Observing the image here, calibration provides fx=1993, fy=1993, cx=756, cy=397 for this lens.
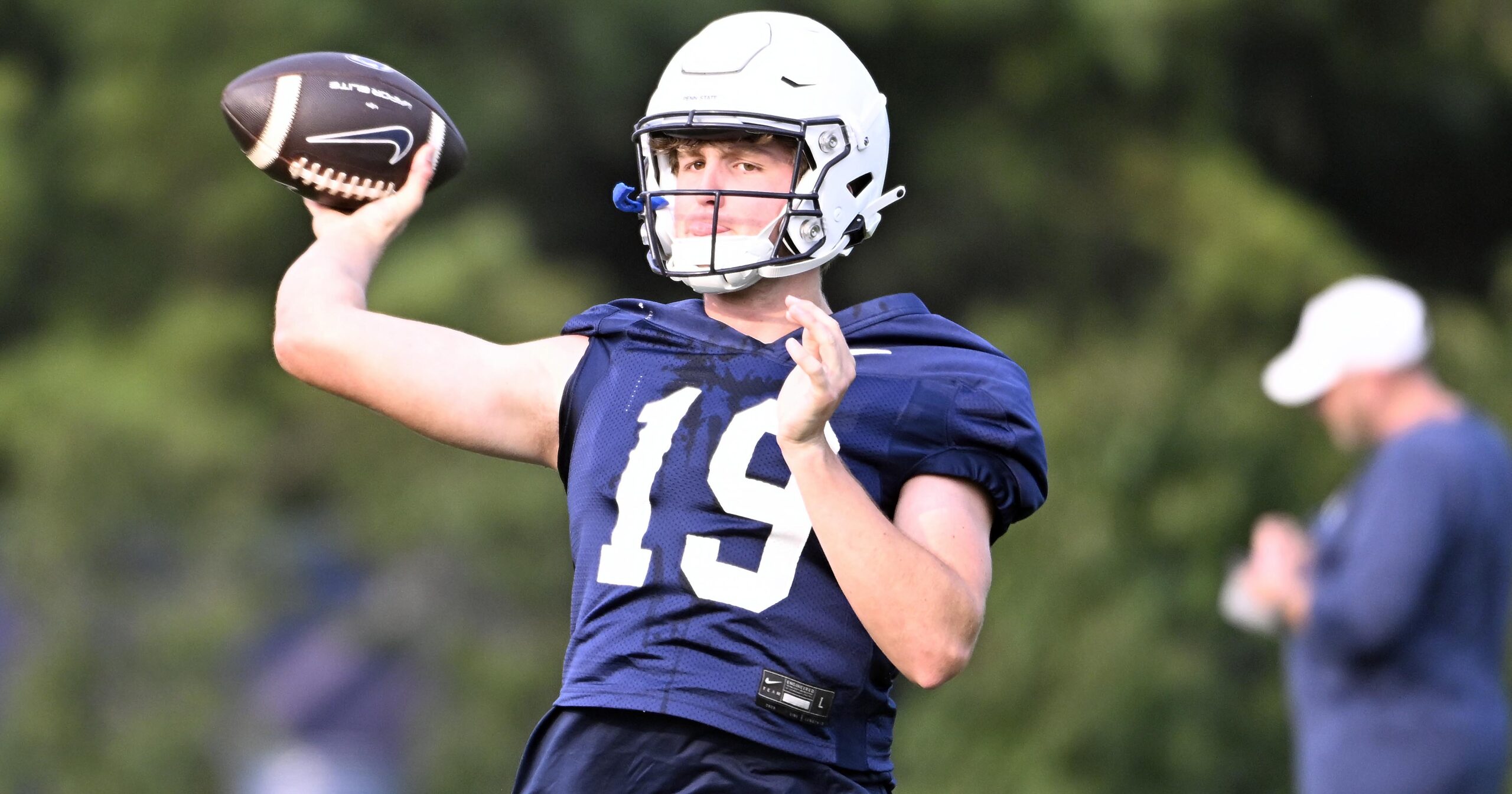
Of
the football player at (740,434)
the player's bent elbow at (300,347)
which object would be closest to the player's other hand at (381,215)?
the football player at (740,434)

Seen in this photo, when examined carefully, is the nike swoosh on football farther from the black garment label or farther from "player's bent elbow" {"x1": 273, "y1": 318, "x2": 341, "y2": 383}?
the black garment label

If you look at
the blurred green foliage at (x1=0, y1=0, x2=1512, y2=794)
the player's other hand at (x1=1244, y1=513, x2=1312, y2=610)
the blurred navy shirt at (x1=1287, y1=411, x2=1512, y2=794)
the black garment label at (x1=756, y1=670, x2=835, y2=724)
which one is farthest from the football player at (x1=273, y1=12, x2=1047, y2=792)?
the blurred green foliage at (x1=0, y1=0, x2=1512, y2=794)

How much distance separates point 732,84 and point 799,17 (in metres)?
0.23

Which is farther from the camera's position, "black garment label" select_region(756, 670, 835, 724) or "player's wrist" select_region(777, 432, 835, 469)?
"black garment label" select_region(756, 670, 835, 724)

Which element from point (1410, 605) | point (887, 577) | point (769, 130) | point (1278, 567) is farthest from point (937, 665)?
point (1278, 567)

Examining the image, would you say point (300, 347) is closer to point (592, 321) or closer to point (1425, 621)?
point (592, 321)

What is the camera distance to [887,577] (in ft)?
6.79

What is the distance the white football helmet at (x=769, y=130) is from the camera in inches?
93.0

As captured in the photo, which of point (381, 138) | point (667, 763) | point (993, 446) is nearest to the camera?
point (667, 763)

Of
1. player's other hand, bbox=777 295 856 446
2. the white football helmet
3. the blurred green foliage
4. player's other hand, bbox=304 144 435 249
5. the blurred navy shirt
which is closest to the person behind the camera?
player's other hand, bbox=777 295 856 446

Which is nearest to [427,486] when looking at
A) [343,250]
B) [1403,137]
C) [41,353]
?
[41,353]

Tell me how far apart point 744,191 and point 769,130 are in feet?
0.26

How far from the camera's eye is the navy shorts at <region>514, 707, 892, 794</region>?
2.17 metres

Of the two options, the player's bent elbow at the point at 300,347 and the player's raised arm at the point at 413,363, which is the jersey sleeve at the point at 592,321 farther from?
the player's bent elbow at the point at 300,347
